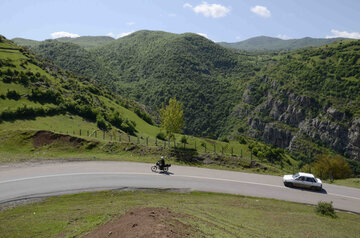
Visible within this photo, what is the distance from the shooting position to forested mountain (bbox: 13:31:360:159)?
110812mm

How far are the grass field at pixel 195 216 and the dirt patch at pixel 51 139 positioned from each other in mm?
15134

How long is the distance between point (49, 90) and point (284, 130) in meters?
112

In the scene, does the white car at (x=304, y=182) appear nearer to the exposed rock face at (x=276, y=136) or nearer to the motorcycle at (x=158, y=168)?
the motorcycle at (x=158, y=168)

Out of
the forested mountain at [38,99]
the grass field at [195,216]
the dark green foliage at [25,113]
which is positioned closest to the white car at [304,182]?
the grass field at [195,216]

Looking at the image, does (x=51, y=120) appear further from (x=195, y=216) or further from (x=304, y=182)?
(x=304, y=182)

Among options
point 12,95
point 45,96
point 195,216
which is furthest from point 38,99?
point 195,216

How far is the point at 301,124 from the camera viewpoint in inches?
4769

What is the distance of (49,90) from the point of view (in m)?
53.4

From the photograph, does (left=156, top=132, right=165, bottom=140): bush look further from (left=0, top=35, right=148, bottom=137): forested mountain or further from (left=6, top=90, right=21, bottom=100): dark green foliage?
(left=6, top=90, right=21, bottom=100): dark green foliage

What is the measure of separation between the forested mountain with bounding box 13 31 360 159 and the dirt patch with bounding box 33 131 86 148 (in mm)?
101472

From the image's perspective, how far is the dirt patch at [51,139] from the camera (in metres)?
31.9

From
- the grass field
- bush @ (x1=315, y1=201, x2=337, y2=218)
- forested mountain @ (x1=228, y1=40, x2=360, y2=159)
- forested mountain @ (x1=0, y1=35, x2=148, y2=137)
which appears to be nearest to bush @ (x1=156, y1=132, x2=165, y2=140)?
forested mountain @ (x1=0, y1=35, x2=148, y2=137)

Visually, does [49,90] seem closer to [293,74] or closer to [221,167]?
[221,167]

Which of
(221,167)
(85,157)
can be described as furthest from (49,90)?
(221,167)
